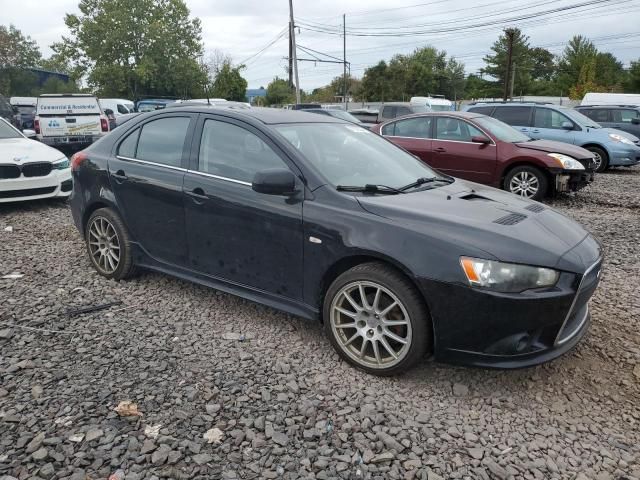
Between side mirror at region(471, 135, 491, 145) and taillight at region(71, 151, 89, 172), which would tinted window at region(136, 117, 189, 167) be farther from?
side mirror at region(471, 135, 491, 145)

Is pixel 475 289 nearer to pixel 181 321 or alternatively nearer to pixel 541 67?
pixel 181 321

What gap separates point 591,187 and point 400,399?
9.25 m

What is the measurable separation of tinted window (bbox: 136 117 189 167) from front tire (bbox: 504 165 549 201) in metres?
6.09

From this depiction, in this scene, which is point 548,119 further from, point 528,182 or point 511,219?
point 511,219

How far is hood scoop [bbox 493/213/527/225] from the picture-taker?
3.12m

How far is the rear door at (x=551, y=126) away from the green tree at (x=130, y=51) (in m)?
39.8

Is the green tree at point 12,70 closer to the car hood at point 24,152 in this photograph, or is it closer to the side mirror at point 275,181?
the car hood at point 24,152

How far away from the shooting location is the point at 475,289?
2795mm

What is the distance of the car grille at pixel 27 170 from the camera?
719cm

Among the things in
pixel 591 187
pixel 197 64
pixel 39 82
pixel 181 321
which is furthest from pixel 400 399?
pixel 39 82

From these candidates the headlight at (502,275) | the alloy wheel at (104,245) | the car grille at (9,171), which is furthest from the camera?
the car grille at (9,171)

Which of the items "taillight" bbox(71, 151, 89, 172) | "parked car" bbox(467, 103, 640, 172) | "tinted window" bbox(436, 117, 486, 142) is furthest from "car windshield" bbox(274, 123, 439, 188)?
"parked car" bbox(467, 103, 640, 172)

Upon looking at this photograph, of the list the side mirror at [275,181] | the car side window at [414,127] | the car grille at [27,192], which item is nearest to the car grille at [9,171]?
the car grille at [27,192]

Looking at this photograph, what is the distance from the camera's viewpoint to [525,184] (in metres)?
8.62
